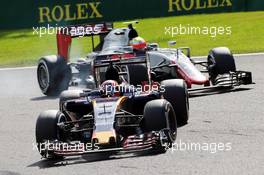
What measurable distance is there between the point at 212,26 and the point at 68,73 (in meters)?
9.53

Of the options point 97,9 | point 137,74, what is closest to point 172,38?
point 97,9

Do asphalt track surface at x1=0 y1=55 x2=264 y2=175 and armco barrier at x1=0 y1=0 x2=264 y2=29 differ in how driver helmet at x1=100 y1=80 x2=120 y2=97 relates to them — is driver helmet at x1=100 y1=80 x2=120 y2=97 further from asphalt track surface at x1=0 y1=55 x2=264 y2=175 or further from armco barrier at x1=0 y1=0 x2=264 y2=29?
armco barrier at x1=0 y1=0 x2=264 y2=29

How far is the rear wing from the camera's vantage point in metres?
15.6

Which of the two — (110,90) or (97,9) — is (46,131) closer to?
(110,90)

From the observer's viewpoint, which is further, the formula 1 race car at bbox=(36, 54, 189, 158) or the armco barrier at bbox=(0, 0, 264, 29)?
the armco barrier at bbox=(0, 0, 264, 29)

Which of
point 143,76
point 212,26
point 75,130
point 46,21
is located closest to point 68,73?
point 143,76

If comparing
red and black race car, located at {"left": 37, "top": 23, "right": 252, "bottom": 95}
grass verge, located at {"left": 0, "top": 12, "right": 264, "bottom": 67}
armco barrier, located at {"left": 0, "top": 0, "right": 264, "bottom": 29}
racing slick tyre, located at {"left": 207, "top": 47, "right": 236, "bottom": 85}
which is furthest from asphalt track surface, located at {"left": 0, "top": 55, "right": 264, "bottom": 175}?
armco barrier, located at {"left": 0, "top": 0, "right": 264, "bottom": 29}

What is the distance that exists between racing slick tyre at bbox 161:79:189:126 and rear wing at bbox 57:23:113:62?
4947 mm

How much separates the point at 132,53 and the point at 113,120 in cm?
360

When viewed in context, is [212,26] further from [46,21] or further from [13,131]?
[13,131]

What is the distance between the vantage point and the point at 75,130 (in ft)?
31.8

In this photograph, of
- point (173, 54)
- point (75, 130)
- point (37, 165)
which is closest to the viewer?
point (37, 165)

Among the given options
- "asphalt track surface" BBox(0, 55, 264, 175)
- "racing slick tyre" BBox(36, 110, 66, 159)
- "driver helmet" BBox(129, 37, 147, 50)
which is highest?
"driver helmet" BBox(129, 37, 147, 50)

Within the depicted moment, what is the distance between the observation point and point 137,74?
11680 millimetres
